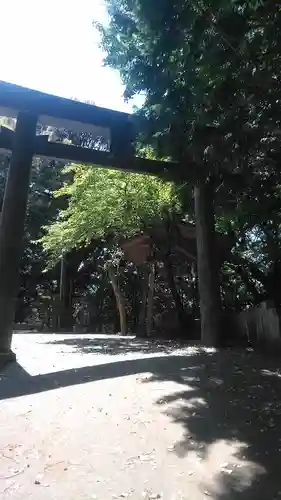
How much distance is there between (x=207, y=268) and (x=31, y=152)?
4457 mm

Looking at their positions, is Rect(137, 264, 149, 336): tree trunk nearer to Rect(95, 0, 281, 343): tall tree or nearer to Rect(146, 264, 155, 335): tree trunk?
Rect(146, 264, 155, 335): tree trunk

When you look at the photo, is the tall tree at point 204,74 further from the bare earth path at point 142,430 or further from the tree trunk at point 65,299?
the tree trunk at point 65,299

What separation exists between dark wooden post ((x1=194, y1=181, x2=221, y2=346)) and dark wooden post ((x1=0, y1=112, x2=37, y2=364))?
12.1ft

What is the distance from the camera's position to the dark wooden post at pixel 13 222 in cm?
830

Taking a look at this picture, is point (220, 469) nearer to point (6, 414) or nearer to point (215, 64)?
point (6, 414)

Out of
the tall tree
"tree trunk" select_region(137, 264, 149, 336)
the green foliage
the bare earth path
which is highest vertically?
the green foliage

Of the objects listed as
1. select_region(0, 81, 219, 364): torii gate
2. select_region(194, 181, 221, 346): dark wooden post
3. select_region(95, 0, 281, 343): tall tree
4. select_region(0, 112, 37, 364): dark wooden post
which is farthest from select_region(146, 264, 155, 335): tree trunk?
select_region(0, 112, 37, 364): dark wooden post

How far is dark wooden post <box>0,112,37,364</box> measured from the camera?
27.2ft

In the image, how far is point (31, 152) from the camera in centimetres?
883

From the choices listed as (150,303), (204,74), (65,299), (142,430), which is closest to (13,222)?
(204,74)

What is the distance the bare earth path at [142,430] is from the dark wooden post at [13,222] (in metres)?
0.85

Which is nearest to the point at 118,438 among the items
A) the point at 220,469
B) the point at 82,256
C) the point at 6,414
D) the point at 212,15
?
the point at 220,469

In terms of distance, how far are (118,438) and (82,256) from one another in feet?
59.2

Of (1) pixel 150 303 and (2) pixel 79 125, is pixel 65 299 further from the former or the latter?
(2) pixel 79 125
